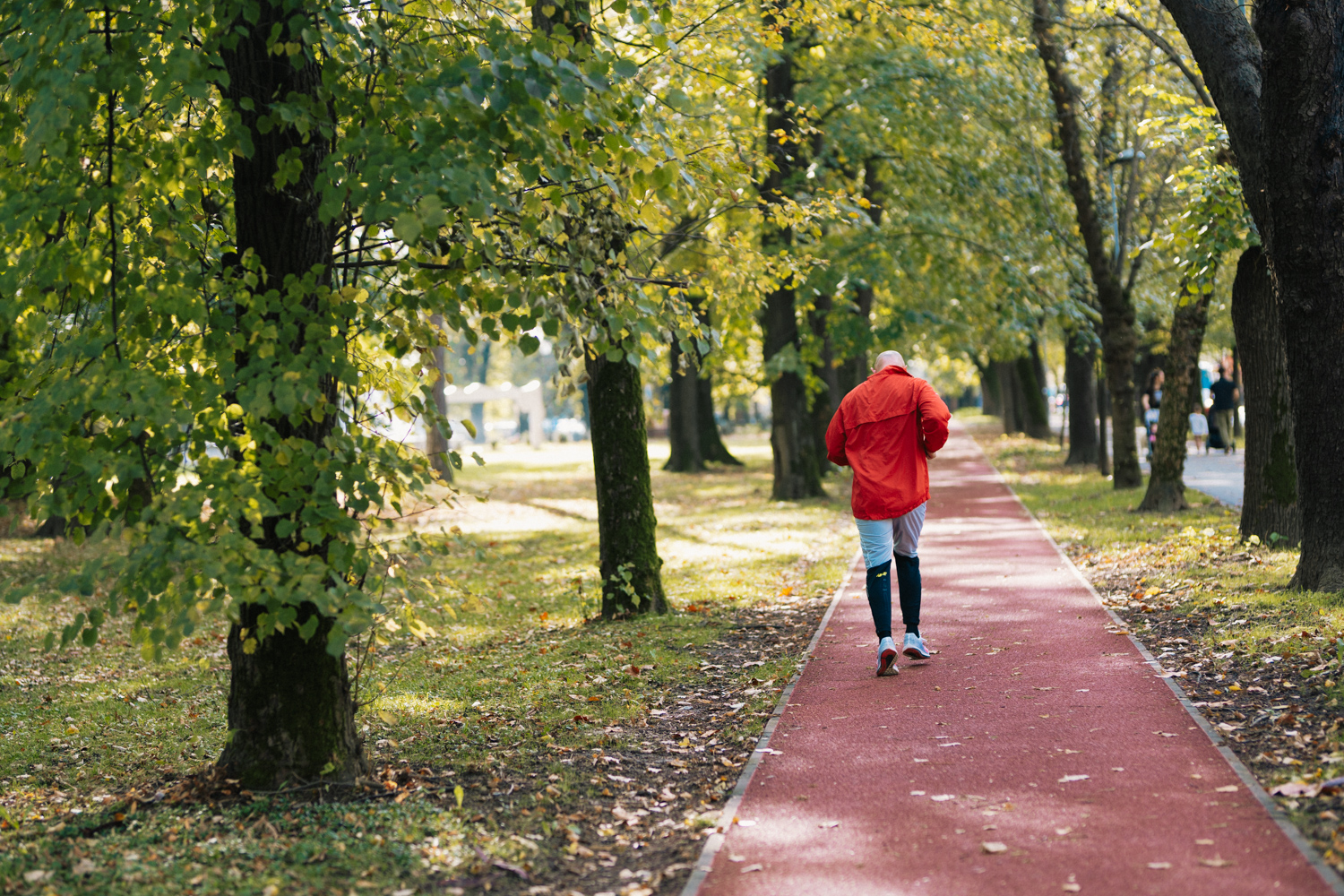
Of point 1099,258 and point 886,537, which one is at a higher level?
point 1099,258

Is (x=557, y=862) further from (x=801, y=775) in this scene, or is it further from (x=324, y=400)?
(x=324, y=400)

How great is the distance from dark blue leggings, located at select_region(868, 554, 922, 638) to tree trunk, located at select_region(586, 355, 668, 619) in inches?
107

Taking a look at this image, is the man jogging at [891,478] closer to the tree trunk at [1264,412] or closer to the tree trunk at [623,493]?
the tree trunk at [623,493]

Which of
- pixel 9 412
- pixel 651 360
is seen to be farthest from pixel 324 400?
pixel 651 360

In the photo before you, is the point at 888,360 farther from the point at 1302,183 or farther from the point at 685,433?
the point at 685,433

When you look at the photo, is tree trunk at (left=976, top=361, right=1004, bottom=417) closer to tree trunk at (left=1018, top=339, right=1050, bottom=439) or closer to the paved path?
tree trunk at (left=1018, top=339, right=1050, bottom=439)

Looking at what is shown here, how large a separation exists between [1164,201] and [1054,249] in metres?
2.03

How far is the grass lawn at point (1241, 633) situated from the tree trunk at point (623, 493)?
12.6 ft

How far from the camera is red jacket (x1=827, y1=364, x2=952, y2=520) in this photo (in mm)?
7223

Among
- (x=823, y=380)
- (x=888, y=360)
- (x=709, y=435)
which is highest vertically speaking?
(x=823, y=380)

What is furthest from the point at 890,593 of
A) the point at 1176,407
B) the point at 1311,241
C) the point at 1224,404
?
the point at 1224,404

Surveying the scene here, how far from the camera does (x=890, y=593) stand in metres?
7.36

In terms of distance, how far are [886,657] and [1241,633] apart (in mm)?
2387

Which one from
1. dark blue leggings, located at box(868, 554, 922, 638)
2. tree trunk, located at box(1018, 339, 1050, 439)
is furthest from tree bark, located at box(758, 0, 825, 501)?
tree trunk, located at box(1018, 339, 1050, 439)
